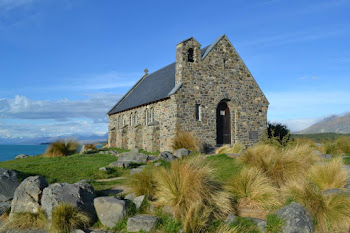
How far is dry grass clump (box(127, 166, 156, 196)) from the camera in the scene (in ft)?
28.5

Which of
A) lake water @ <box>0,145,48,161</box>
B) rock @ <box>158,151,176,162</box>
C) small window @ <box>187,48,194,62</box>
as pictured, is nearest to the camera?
rock @ <box>158,151,176,162</box>

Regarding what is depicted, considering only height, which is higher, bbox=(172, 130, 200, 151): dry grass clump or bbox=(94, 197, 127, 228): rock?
bbox=(172, 130, 200, 151): dry grass clump

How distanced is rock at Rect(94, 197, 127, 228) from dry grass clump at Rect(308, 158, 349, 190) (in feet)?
19.1

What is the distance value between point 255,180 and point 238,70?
Result: 1427cm

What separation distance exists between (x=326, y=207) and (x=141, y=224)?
4553 mm

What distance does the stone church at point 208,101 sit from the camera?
19.8 metres

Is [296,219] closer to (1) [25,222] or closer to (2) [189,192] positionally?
(2) [189,192]

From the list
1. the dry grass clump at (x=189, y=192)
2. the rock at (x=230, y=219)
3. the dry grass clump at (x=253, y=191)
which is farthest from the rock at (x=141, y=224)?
the dry grass clump at (x=253, y=191)

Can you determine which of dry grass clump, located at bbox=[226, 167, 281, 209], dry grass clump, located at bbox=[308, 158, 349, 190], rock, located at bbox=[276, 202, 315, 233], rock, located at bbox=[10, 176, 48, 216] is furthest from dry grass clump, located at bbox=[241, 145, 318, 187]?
rock, located at bbox=[10, 176, 48, 216]

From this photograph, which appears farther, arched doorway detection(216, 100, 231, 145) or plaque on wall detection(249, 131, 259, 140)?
plaque on wall detection(249, 131, 259, 140)

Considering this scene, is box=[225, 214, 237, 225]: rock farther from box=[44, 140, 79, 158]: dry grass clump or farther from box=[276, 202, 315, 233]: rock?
box=[44, 140, 79, 158]: dry grass clump

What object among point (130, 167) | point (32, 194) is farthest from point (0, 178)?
point (130, 167)

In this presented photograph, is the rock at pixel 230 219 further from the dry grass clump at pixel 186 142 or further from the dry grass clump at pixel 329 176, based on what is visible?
the dry grass clump at pixel 186 142

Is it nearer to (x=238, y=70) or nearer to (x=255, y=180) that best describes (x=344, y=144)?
(x=238, y=70)
